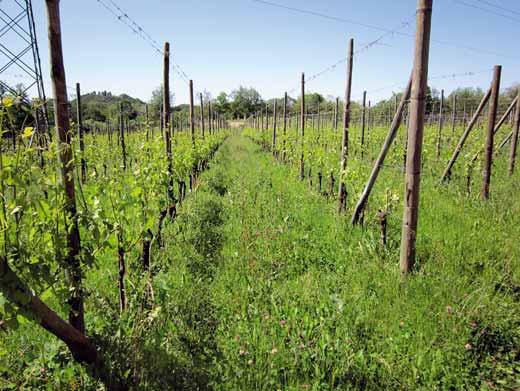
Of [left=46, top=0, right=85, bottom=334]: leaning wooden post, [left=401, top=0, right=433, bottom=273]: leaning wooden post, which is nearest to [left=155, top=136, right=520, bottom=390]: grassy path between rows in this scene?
[left=401, top=0, right=433, bottom=273]: leaning wooden post

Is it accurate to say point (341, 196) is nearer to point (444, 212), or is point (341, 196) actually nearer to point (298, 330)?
point (444, 212)

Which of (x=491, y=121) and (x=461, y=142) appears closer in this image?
(x=491, y=121)

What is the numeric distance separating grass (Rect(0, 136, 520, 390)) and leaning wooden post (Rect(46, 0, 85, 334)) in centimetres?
58

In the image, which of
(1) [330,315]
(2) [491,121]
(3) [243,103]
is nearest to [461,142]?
(2) [491,121]

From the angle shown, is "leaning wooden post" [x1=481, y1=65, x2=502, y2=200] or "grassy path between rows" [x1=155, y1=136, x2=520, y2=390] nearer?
"grassy path between rows" [x1=155, y1=136, x2=520, y2=390]

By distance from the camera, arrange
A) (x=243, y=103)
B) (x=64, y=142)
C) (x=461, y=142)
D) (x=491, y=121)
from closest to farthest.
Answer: (x=64, y=142) < (x=491, y=121) < (x=461, y=142) < (x=243, y=103)

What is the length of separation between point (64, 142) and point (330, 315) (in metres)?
2.65

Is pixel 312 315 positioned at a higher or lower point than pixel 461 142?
lower

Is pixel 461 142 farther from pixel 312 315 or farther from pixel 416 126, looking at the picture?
pixel 312 315

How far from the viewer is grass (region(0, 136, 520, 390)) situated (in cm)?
239

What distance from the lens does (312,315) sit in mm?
3117

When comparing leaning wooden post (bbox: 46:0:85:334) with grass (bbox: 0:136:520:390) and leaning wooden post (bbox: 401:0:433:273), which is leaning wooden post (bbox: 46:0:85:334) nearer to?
grass (bbox: 0:136:520:390)

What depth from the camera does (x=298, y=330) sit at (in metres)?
2.81

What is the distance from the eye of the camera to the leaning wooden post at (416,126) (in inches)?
130
